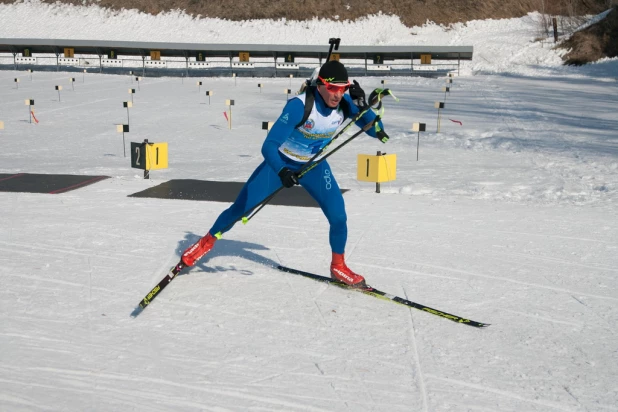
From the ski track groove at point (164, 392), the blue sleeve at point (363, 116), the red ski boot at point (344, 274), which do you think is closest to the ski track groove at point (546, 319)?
the red ski boot at point (344, 274)

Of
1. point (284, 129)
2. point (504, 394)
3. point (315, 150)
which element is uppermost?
point (284, 129)

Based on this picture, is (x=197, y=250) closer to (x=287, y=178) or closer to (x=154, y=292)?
(x=154, y=292)

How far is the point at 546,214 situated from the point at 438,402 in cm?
625

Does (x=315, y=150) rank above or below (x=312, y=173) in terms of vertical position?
above

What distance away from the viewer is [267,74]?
48.8m

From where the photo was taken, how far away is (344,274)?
19.9 feet

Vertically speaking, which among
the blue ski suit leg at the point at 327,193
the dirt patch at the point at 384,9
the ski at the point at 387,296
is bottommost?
the ski at the point at 387,296

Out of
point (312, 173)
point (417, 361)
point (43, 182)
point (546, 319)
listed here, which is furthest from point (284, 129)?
point (43, 182)

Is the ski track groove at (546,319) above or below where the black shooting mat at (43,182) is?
below

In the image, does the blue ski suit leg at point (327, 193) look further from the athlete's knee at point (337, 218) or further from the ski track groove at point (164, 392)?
the ski track groove at point (164, 392)

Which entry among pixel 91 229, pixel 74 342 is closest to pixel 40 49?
pixel 91 229

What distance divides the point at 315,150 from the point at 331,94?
63cm

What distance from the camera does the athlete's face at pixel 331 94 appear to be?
549 centimetres

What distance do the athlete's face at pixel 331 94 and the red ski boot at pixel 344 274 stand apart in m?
1.39
